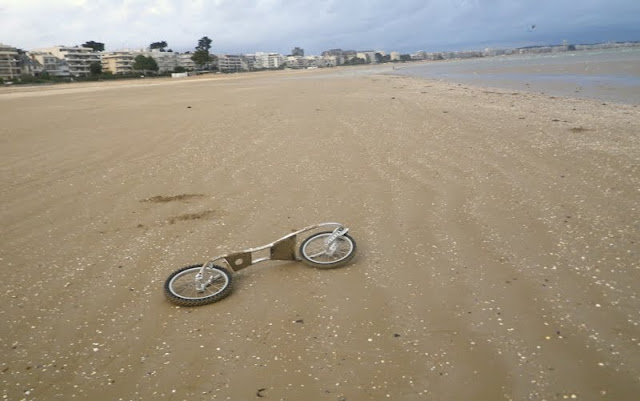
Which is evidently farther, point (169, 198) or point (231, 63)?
point (231, 63)

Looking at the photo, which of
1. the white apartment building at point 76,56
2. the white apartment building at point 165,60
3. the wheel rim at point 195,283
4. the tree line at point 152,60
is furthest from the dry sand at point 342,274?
the white apartment building at point 165,60

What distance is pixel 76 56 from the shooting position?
131000 millimetres

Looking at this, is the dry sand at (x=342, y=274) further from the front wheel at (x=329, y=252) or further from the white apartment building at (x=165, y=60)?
the white apartment building at (x=165, y=60)

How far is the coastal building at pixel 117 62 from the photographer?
129125 millimetres

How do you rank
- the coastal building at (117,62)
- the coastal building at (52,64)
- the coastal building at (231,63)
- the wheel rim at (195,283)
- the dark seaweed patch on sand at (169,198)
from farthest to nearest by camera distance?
the coastal building at (231,63)
the coastal building at (117,62)
the coastal building at (52,64)
the dark seaweed patch on sand at (169,198)
the wheel rim at (195,283)

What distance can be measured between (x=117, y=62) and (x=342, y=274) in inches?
5779

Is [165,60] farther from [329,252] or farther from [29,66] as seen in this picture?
[329,252]

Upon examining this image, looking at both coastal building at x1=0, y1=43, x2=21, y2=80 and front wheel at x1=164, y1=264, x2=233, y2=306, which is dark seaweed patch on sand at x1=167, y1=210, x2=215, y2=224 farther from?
coastal building at x1=0, y1=43, x2=21, y2=80

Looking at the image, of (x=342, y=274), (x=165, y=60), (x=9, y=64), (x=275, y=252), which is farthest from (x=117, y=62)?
(x=342, y=274)

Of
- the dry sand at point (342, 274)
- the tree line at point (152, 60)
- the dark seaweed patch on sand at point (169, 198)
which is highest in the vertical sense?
the tree line at point (152, 60)

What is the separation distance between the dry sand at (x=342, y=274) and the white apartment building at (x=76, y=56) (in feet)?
462

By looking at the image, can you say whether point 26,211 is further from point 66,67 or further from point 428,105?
point 66,67

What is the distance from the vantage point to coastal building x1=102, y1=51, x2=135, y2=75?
129 meters

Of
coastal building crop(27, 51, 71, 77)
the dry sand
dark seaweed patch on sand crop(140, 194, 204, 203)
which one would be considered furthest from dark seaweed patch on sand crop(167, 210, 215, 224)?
coastal building crop(27, 51, 71, 77)
